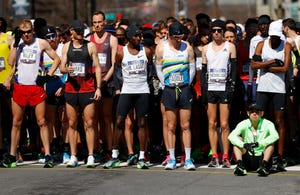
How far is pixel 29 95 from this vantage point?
15203mm

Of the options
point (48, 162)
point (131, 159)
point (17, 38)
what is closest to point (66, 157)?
point (48, 162)

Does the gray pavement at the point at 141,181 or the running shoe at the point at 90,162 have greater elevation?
the running shoe at the point at 90,162

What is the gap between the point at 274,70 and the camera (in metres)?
14.6

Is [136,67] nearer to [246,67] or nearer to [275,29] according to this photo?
[246,67]

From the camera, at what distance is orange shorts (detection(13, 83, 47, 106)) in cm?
1520

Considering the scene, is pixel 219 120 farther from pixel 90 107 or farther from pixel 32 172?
pixel 32 172

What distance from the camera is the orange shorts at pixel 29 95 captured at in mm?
15195

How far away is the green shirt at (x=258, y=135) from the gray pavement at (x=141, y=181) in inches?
17.5

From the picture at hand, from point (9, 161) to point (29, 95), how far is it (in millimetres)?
1070

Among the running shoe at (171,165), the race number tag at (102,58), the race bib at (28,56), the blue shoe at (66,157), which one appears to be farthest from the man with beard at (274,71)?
the race bib at (28,56)

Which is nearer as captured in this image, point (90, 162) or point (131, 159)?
point (90, 162)

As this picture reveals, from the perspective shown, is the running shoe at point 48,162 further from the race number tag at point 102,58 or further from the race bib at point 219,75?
the race bib at point 219,75

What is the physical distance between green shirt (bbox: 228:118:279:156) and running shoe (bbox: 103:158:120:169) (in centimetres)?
187

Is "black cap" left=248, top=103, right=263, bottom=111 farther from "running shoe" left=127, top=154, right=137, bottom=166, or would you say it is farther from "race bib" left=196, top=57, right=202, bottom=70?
"running shoe" left=127, top=154, right=137, bottom=166
